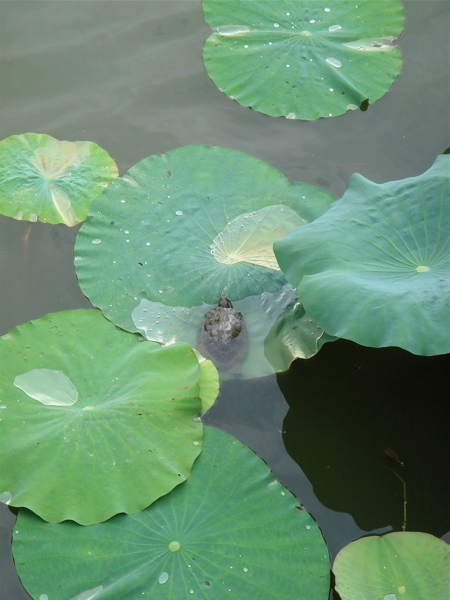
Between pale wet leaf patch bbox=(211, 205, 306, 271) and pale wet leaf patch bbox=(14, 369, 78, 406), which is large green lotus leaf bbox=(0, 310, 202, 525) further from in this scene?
pale wet leaf patch bbox=(211, 205, 306, 271)

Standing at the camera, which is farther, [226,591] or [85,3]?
[85,3]

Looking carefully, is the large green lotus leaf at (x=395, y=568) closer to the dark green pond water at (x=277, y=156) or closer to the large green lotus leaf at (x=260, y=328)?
the dark green pond water at (x=277, y=156)

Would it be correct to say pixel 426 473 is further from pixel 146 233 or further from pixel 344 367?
pixel 146 233

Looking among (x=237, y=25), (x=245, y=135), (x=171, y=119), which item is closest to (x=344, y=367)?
(x=245, y=135)

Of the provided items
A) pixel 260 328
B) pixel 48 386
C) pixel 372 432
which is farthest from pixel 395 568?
pixel 48 386

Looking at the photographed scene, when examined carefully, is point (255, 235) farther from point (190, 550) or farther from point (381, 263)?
point (190, 550)

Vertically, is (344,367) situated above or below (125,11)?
below
